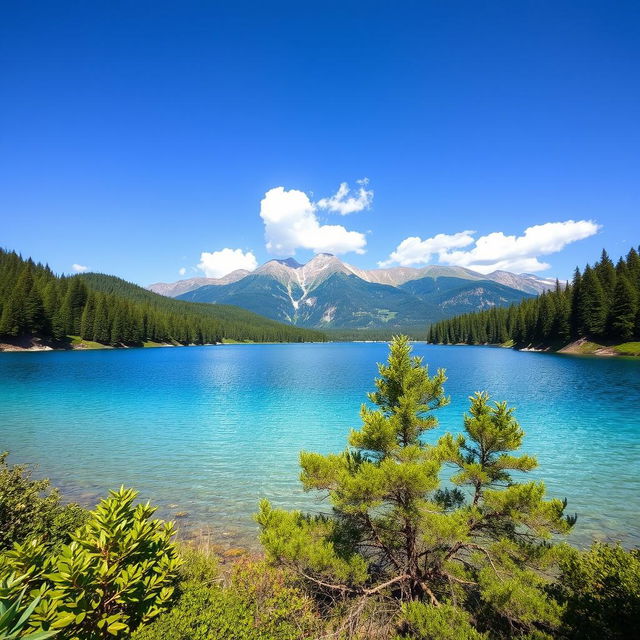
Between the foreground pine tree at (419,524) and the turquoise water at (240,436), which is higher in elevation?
the foreground pine tree at (419,524)

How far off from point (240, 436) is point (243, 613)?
26.0 metres

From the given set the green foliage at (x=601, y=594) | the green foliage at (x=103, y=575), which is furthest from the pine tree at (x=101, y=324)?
the green foliage at (x=601, y=594)

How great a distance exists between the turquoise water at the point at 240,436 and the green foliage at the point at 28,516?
7504 mm

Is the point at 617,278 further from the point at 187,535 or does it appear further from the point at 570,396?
the point at 187,535

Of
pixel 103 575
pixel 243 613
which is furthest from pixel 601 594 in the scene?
pixel 103 575

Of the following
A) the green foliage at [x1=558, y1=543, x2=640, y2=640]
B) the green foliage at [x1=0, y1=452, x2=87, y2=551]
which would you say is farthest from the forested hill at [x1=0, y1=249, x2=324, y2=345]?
the green foliage at [x1=558, y1=543, x2=640, y2=640]

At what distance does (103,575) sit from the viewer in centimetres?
535

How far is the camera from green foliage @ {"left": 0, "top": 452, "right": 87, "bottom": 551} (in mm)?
7832

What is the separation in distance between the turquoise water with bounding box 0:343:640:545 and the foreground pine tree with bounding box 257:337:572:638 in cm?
747

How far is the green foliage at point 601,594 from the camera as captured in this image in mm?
6434

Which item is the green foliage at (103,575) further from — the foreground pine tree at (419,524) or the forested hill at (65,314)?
the forested hill at (65,314)

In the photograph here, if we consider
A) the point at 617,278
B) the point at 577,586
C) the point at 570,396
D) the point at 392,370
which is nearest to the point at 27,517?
the point at 392,370

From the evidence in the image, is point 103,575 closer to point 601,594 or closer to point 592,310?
point 601,594

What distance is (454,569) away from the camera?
965 centimetres
